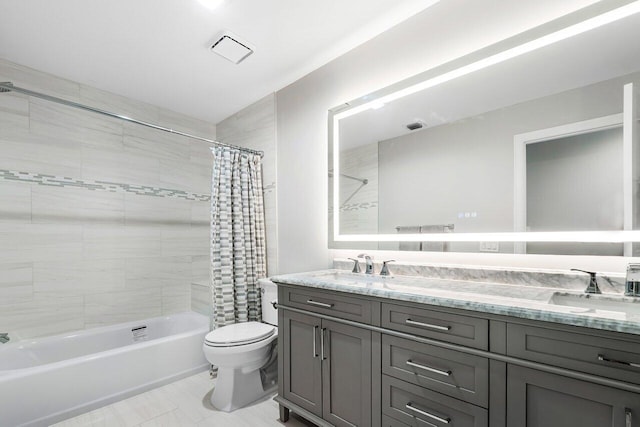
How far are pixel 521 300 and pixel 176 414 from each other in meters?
2.04

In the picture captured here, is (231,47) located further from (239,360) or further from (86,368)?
(86,368)

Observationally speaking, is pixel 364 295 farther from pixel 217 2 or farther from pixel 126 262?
pixel 126 262

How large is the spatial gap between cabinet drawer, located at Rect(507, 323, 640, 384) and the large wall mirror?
588mm

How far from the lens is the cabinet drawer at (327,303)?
4.70ft

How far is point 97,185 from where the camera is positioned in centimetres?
261

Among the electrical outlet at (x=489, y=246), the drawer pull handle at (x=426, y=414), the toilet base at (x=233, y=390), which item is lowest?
the toilet base at (x=233, y=390)

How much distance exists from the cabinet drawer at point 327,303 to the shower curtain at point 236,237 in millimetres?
776

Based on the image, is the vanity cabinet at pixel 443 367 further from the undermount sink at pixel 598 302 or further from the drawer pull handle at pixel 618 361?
the undermount sink at pixel 598 302

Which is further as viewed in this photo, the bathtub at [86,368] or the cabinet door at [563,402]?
the bathtub at [86,368]

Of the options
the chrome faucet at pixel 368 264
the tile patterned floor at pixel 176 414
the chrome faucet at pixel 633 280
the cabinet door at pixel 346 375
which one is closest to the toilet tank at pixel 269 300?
the tile patterned floor at pixel 176 414

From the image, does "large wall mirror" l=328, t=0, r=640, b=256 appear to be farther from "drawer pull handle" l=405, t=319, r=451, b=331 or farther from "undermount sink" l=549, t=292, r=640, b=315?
"drawer pull handle" l=405, t=319, r=451, b=331

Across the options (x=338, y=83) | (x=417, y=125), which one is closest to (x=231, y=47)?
(x=338, y=83)

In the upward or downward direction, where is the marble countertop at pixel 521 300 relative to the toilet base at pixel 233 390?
upward

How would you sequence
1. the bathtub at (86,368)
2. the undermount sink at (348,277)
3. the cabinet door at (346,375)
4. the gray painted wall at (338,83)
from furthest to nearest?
the undermount sink at (348,277)
the bathtub at (86,368)
the gray painted wall at (338,83)
the cabinet door at (346,375)
